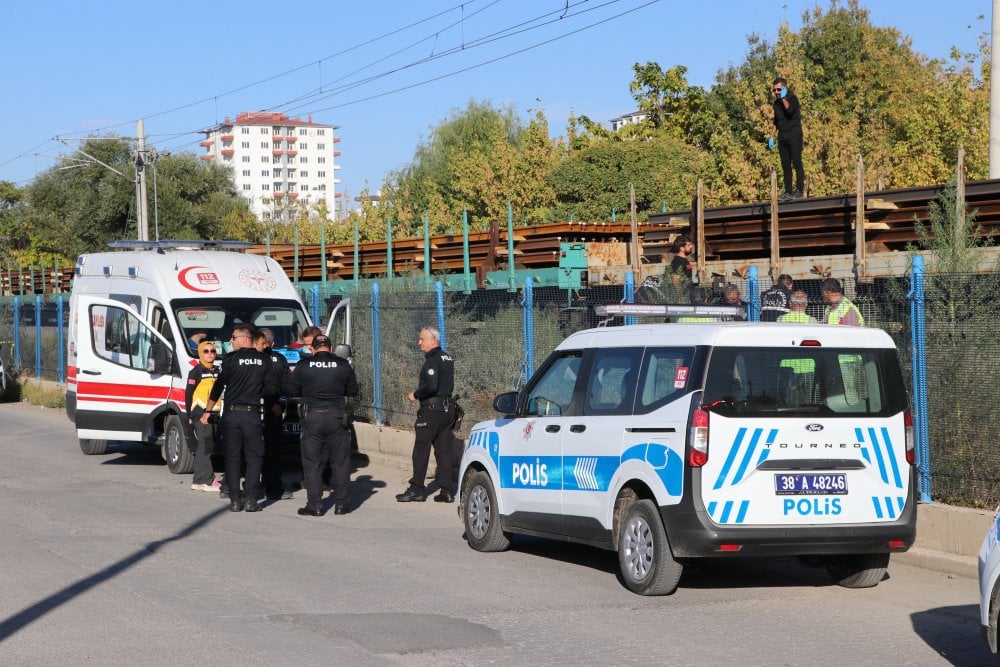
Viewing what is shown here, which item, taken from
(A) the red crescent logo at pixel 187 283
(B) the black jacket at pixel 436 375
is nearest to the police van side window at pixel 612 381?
(B) the black jacket at pixel 436 375

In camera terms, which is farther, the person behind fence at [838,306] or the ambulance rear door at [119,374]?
the ambulance rear door at [119,374]

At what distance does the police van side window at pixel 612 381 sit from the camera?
8.73 meters

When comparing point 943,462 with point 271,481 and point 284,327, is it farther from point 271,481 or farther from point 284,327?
point 284,327

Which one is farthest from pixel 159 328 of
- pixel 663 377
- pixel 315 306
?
pixel 663 377

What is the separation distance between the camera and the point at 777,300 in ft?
38.3

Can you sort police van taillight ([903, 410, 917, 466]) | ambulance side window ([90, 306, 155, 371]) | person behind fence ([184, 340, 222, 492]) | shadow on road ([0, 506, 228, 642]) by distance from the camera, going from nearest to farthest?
shadow on road ([0, 506, 228, 642])
police van taillight ([903, 410, 917, 466])
person behind fence ([184, 340, 222, 492])
ambulance side window ([90, 306, 155, 371])

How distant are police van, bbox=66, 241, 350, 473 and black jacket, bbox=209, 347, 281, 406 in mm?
2765

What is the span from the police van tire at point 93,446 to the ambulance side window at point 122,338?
5.33 feet

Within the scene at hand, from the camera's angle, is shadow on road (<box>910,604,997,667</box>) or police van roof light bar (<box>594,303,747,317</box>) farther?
police van roof light bar (<box>594,303,747,317</box>)

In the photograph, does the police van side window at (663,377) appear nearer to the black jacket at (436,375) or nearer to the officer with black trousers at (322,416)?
the officer with black trousers at (322,416)

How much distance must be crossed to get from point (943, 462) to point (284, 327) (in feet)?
30.9

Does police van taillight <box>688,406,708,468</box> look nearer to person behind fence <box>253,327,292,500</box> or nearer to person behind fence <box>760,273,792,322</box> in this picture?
person behind fence <box>760,273,792,322</box>

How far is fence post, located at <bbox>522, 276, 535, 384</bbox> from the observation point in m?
14.5

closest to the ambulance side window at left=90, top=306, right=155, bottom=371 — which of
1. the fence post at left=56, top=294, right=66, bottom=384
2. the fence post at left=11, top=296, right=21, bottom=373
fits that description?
the fence post at left=56, top=294, right=66, bottom=384
